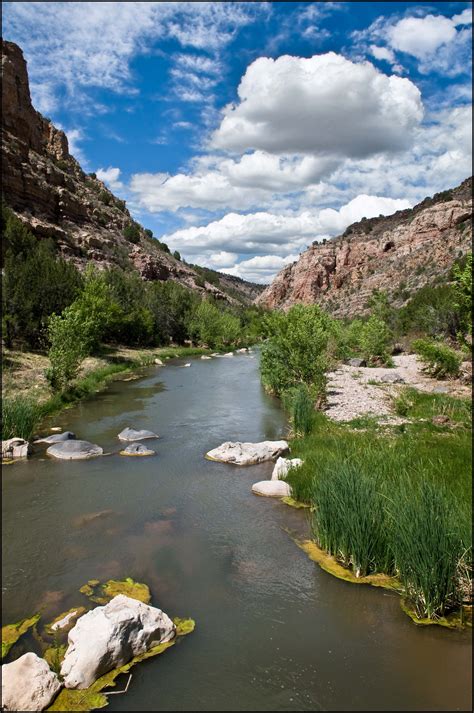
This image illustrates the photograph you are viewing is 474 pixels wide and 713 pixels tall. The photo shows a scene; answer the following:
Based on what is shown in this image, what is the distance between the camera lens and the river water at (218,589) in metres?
5.37

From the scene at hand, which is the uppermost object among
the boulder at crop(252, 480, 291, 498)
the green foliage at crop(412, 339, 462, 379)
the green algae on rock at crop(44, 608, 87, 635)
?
the green foliage at crop(412, 339, 462, 379)

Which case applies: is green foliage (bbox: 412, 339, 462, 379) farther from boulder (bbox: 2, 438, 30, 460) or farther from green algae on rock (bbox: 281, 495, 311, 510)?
boulder (bbox: 2, 438, 30, 460)

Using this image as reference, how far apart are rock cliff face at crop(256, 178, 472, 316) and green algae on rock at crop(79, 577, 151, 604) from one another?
261 feet

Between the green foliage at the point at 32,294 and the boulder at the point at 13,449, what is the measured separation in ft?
55.3

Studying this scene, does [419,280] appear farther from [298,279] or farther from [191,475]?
[191,475]

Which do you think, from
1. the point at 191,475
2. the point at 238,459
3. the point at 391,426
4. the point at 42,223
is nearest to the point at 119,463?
the point at 191,475

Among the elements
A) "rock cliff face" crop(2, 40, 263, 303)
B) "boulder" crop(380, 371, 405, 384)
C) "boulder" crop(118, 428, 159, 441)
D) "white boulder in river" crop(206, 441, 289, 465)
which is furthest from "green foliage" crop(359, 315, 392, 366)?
"rock cliff face" crop(2, 40, 263, 303)

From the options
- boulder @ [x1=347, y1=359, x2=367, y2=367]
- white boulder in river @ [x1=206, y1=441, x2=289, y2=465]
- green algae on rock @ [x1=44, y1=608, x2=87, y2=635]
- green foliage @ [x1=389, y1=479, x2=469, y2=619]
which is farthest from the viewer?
boulder @ [x1=347, y1=359, x2=367, y2=367]

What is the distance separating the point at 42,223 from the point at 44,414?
56423mm

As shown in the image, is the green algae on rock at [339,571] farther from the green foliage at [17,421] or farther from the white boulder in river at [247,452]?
the green foliage at [17,421]

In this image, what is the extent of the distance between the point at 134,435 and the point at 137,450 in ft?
6.53

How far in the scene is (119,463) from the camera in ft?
47.0

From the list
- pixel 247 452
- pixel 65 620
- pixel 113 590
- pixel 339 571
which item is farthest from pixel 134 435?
pixel 339 571

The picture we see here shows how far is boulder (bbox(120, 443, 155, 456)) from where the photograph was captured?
1521 cm
